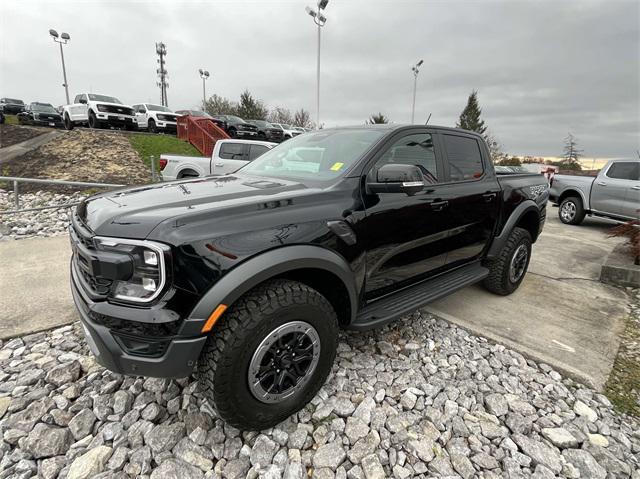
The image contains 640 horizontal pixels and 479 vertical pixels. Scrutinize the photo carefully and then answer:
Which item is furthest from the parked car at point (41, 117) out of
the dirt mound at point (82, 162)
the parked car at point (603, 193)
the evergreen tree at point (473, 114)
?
the evergreen tree at point (473, 114)

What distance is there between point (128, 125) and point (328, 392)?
1854cm

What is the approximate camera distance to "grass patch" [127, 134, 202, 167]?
43.7ft

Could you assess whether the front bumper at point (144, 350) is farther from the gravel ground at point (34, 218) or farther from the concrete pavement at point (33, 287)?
the gravel ground at point (34, 218)

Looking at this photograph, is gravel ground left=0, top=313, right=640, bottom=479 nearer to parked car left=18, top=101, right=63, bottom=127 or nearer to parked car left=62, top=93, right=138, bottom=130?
parked car left=62, top=93, right=138, bottom=130

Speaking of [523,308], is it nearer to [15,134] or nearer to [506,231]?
[506,231]

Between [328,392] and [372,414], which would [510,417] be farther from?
[328,392]

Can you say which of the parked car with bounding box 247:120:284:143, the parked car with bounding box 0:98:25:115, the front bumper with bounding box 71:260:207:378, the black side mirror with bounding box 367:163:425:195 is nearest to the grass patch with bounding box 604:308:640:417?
the black side mirror with bounding box 367:163:425:195

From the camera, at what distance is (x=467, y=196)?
3229mm

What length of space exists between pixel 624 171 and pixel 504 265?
6.56m

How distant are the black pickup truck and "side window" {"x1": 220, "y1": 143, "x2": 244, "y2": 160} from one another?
6786mm

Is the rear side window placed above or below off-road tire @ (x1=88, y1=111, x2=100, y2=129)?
below

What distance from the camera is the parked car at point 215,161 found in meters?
9.07

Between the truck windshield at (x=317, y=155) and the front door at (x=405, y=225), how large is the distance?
0.65 feet

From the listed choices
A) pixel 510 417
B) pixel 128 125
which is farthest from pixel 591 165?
pixel 510 417
